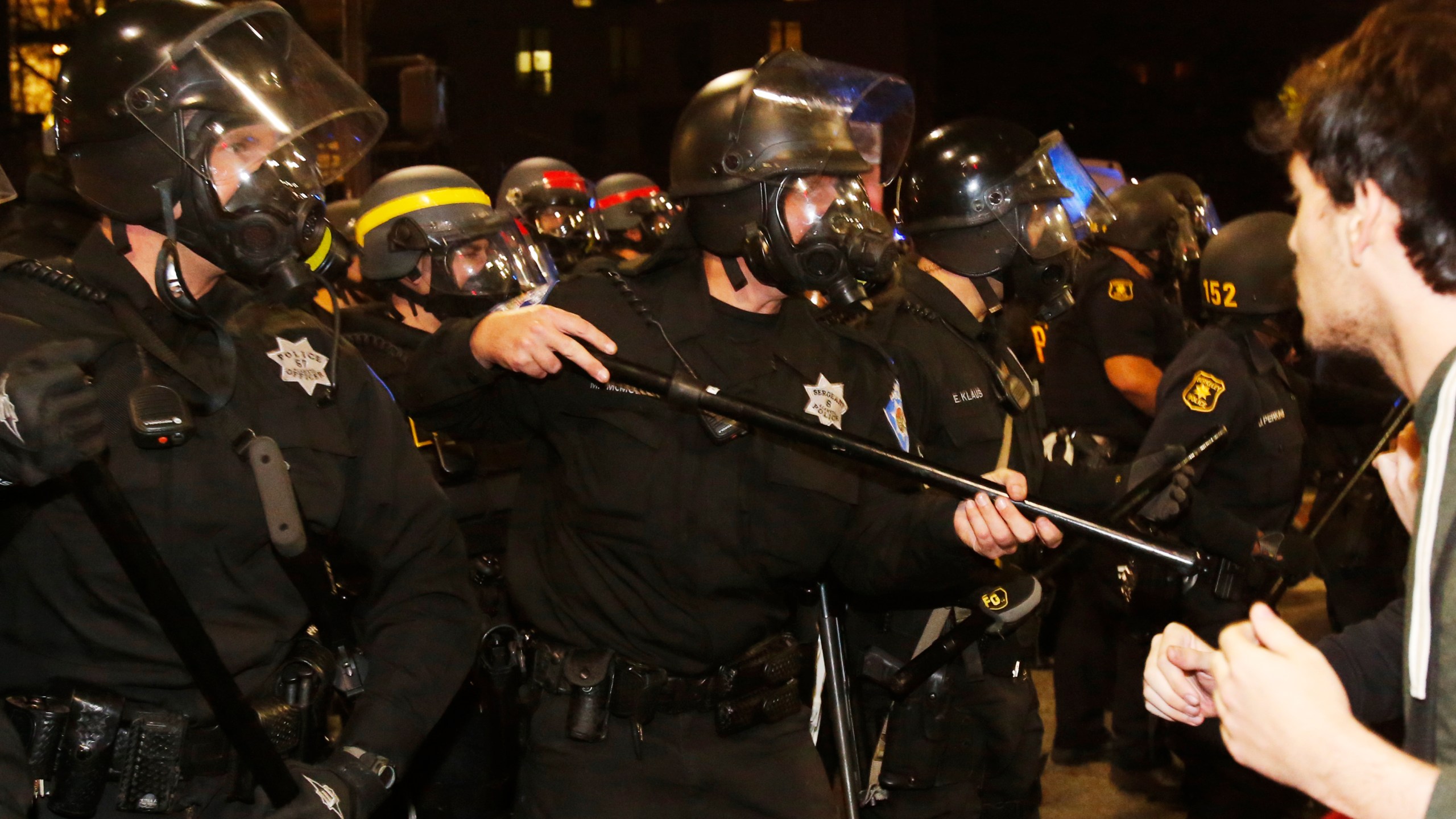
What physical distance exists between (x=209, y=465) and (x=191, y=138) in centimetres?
65

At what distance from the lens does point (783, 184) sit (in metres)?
3.33

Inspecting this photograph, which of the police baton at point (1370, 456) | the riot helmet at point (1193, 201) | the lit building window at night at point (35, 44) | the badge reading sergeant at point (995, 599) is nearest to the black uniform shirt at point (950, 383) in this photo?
the badge reading sergeant at point (995, 599)

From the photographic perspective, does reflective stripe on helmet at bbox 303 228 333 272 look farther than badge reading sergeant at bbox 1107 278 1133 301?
No

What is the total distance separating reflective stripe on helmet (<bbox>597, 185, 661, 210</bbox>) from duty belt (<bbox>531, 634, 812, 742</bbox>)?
6373mm

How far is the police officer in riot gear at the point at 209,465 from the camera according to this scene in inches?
94.1

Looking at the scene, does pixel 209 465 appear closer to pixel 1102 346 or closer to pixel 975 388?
pixel 975 388

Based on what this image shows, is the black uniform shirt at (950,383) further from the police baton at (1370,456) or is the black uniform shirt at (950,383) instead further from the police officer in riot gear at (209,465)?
the police officer in riot gear at (209,465)

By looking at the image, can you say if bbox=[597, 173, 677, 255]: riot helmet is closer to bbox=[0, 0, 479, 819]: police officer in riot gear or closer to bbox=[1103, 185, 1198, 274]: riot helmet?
bbox=[1103, 185, 1198, 274]: riot helmet

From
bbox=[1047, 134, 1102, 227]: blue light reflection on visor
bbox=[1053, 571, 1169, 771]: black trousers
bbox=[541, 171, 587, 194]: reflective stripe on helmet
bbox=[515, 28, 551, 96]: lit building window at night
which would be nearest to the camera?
bbox=[1047, 134, 1102, 227]: blue light reflection on visor

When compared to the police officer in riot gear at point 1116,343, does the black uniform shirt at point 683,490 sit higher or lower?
higher

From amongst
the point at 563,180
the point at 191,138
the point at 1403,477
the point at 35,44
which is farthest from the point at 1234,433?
the point at 35,44

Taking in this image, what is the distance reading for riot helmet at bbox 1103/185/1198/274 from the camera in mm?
6918

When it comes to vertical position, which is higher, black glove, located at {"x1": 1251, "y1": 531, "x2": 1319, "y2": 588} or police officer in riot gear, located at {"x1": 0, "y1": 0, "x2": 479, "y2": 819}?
police officer in riot gear, located at {"x1": 0, "y1": 0, "x2": 479, "y2": 819}

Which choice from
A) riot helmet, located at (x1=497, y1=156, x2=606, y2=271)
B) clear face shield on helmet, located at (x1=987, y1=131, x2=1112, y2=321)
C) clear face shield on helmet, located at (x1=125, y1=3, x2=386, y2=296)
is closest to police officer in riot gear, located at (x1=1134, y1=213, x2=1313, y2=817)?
clear face shield on helmet, located at (x1=987, y1=131, x2=1112, y2=321)
